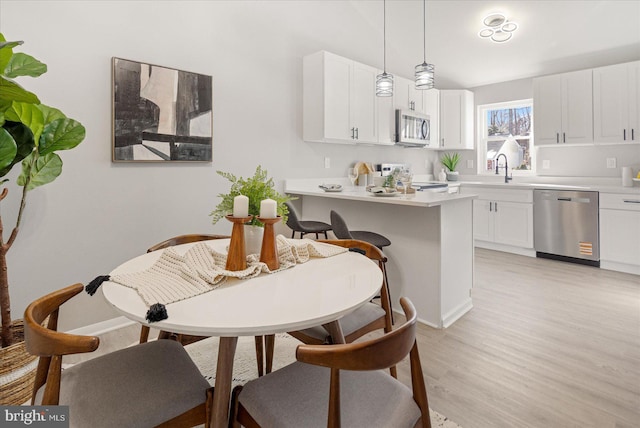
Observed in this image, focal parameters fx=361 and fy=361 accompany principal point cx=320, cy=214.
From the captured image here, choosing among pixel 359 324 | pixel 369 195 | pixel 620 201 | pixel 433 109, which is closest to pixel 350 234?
pixel 369 195

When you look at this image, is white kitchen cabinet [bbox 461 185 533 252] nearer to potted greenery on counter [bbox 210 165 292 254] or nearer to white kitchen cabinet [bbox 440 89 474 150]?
white kitchen cabinet [bbox 440 89 474 150]

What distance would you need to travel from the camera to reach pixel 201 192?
3037 millimetres

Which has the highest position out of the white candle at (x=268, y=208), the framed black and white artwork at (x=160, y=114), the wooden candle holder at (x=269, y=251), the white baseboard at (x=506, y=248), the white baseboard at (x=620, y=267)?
the framed black and white artwork at (x=160, y=114)

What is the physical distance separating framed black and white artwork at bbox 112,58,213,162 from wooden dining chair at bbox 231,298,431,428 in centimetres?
212

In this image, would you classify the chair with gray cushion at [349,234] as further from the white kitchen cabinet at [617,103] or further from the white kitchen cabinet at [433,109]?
the white kitchen cabinet at [617,103]

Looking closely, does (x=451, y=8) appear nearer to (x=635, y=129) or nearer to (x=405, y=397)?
(x=635, y=129)

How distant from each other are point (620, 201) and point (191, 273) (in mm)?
4360

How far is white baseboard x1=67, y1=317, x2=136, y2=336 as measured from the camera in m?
2.47

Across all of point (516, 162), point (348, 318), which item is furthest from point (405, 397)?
point (516, 162)

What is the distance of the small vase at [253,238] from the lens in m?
1.39

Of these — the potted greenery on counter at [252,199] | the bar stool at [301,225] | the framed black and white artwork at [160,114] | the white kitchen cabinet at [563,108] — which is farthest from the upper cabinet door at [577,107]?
the potted greenery on counter at [252,199]

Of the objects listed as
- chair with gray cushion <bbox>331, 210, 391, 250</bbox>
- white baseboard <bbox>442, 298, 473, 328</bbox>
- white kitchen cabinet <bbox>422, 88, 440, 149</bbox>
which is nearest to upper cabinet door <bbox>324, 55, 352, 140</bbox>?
chair with gray cushion <bbox>331, 210, 391, 250</bbox>

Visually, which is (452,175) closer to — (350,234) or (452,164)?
(452,164)

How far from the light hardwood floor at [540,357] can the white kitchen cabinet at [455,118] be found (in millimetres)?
2583
